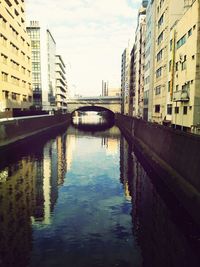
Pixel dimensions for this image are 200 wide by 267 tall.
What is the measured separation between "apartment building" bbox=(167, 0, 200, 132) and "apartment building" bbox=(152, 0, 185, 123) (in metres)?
2.45

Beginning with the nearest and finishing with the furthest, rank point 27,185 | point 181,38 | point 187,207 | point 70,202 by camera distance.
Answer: point 187,207 → point 70,202 → point 27,185 → point 181,38

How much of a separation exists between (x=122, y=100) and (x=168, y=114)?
9843cm

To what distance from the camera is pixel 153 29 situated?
67.6 meters

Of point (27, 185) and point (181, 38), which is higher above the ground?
point (181, 38)

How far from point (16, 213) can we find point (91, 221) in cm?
561

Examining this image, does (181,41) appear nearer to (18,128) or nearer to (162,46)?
(162,46)

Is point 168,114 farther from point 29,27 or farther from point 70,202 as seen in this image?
point 29,27

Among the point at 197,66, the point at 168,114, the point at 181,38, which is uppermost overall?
the point at 181,38

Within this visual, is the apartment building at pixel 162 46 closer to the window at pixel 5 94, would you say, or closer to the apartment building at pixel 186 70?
the apartment building at pixel 186 70

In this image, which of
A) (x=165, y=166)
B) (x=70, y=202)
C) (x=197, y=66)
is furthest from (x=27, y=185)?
(x=197, y=66)

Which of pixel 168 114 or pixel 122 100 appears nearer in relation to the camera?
pixel 168 114

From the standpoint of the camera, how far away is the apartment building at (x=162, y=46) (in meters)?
52.5

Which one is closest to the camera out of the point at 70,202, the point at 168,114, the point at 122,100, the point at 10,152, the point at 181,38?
the point at 70,202

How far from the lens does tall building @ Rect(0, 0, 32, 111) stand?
208 feet
